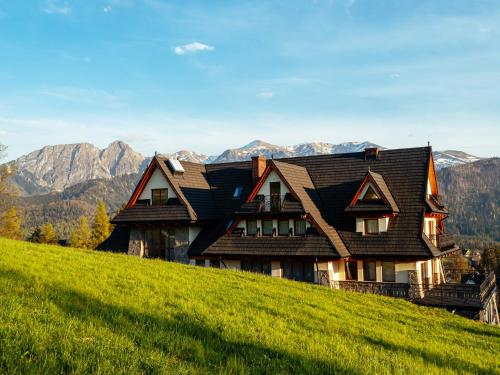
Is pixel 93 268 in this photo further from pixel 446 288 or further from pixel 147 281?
pixel 446 288

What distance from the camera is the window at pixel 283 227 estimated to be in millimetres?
31812

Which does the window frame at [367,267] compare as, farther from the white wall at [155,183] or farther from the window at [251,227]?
the white wall at [155,183]

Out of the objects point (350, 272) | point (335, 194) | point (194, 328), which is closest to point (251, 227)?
point (335, 194)

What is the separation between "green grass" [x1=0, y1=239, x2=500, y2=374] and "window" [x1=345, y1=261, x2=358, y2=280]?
12.5m

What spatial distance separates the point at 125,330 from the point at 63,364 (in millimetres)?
2185

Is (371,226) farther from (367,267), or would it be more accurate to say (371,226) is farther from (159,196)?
(159,196)

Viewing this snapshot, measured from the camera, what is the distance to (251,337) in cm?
1038

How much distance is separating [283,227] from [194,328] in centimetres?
2201

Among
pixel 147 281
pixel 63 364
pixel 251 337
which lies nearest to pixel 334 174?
pixel 147 281

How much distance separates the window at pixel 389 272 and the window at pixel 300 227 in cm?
547

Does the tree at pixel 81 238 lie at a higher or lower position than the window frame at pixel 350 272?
higher

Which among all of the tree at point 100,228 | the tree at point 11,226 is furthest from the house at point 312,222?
the tree at point 100,228

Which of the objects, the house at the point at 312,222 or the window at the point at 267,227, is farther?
the window at the point at 267,227

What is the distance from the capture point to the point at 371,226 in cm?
3156
